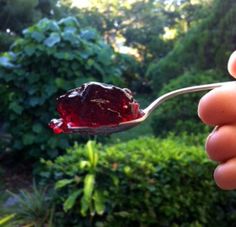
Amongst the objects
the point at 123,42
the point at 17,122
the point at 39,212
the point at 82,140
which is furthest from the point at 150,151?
the point at 123,42

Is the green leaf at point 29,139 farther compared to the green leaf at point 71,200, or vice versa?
the green leaf at point 29,139

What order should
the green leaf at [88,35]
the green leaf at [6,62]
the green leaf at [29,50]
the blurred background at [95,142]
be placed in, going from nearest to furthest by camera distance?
1. the blurred background at [95,142]
2. the green leaf at [29,50]
3. the green leaf at [6,62]
4. the green leaf at [88,35]

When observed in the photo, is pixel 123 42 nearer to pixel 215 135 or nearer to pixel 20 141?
pixel 20 141

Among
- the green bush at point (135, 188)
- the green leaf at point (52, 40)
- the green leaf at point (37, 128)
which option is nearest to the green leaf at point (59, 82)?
the green leaf at point (52, 40)

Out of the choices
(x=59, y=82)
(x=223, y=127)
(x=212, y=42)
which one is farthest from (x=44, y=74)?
(x=223, y=127)

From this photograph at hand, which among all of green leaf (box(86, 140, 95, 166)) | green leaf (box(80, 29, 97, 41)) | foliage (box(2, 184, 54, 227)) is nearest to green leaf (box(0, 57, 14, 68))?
green leaf (box(80, 29, 97, 41))

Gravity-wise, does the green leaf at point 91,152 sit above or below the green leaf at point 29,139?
above

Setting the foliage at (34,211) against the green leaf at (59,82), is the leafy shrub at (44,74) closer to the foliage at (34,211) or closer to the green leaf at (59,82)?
the green leaf at (59,82)

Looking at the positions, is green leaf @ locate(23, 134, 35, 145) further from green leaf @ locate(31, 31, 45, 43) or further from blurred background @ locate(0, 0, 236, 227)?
green leaf @ locate(31, 31, 45, 43)
